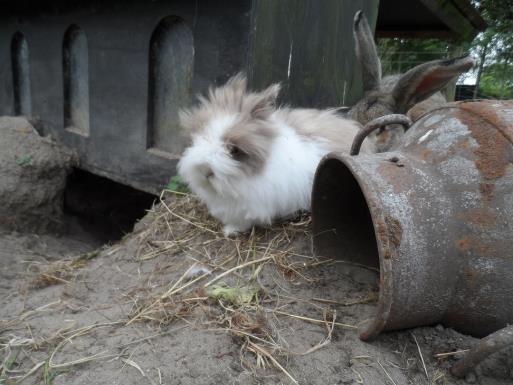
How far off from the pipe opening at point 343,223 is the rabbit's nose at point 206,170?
1.69 ft

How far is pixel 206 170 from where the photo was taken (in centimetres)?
218

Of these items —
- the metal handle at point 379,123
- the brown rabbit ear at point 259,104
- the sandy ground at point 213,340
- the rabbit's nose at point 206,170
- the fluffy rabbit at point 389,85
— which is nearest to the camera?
the sandy ground at point 213,340

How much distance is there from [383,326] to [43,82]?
4.94 m

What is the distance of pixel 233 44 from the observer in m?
3.25

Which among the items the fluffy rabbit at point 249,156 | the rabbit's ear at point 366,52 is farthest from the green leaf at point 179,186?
the rabbit's ear at point 366,52

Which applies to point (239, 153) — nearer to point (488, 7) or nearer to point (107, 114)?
point (107, 114)

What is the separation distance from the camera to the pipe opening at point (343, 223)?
88.6 inches

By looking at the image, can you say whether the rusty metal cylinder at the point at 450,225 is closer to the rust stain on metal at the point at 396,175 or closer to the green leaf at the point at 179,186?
the rust stain on metal at the point at 396,175

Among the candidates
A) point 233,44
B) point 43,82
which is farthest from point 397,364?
point 43,82

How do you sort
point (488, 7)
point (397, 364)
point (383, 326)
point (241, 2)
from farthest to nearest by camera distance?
1. point (488, 7)
2. point (241, 2)
3. point (397, 364)
4. point (383, 326)

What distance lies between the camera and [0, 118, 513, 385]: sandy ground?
1654mm

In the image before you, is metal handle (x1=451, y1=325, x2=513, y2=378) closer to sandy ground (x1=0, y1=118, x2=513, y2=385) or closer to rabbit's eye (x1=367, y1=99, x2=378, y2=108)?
sandy ground (x1=0, y1=118, x2=513, y2=385)

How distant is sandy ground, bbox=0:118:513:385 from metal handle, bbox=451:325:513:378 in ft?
0.28

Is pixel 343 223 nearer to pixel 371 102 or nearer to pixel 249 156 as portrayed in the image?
pixel 249 156
